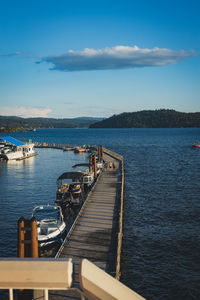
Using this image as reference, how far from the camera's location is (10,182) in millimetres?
42344

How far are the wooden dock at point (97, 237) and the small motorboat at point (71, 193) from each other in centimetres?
168

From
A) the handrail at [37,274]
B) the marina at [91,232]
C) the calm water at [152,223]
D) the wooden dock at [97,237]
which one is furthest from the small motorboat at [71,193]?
the handrail at [37,274]

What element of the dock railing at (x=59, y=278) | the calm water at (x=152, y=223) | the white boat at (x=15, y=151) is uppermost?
the dock railing at (x=59, y=278)

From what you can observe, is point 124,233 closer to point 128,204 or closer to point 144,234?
point 144,234

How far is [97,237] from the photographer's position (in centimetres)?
1784

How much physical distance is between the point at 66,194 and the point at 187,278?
15801 millimetres

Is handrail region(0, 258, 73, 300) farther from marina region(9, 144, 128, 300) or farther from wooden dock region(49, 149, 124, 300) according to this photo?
wooden dock region(49, 149, 124, 300)

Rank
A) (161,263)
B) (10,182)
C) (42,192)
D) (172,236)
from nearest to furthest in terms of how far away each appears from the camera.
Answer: (161,263) → (172,236) → (42,192) → (10,182)

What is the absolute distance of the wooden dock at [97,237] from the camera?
1430cm

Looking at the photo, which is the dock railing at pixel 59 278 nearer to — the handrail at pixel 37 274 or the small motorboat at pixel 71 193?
the handrail at pixel 37 274

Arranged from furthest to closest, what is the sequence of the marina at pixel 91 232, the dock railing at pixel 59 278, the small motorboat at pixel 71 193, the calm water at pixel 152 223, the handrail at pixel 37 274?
the small motorboat at pixel 71 193 < the calm water at pixel 152 223 < the marina at pixel 91 232 < the handrail at pixel 37 274 < the dock railing at pixel 59 278

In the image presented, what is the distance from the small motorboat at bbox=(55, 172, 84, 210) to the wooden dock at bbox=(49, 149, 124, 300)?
1678 mm

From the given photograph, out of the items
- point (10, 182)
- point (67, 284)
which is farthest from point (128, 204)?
point (67, 284)

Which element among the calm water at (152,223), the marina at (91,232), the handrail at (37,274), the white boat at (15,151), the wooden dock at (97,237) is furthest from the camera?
the white boat at (15,151)
